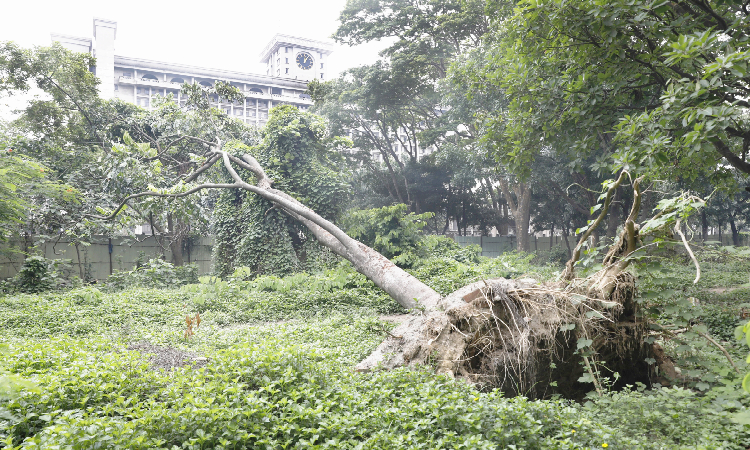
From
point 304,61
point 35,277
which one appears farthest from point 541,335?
point 304,61

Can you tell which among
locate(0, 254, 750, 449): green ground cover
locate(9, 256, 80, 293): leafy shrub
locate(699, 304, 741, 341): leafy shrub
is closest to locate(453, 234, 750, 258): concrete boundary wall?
locate(699, 304, 741, 341): leafy shrub

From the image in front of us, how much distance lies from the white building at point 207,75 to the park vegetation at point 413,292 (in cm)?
3710

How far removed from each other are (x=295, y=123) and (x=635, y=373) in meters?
11.0

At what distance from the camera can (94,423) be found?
2.49 metres

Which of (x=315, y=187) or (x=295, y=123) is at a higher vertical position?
(x=295, y=123)

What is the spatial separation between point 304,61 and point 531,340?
Result: 7723 centimetres

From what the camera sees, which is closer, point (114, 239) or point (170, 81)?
point (114, 239)

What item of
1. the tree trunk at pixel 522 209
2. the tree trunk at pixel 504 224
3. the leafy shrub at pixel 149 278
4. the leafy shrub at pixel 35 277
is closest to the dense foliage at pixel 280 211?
the leafy shrub at pixel 149 278

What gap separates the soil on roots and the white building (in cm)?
4723

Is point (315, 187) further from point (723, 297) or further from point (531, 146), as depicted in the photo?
point (723, 297)

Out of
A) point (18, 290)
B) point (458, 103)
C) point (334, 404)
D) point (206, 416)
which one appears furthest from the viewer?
point (458, 103)

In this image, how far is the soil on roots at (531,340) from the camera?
438cm

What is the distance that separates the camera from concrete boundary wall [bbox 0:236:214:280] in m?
13.1

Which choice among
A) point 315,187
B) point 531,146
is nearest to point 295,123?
point 315,187
